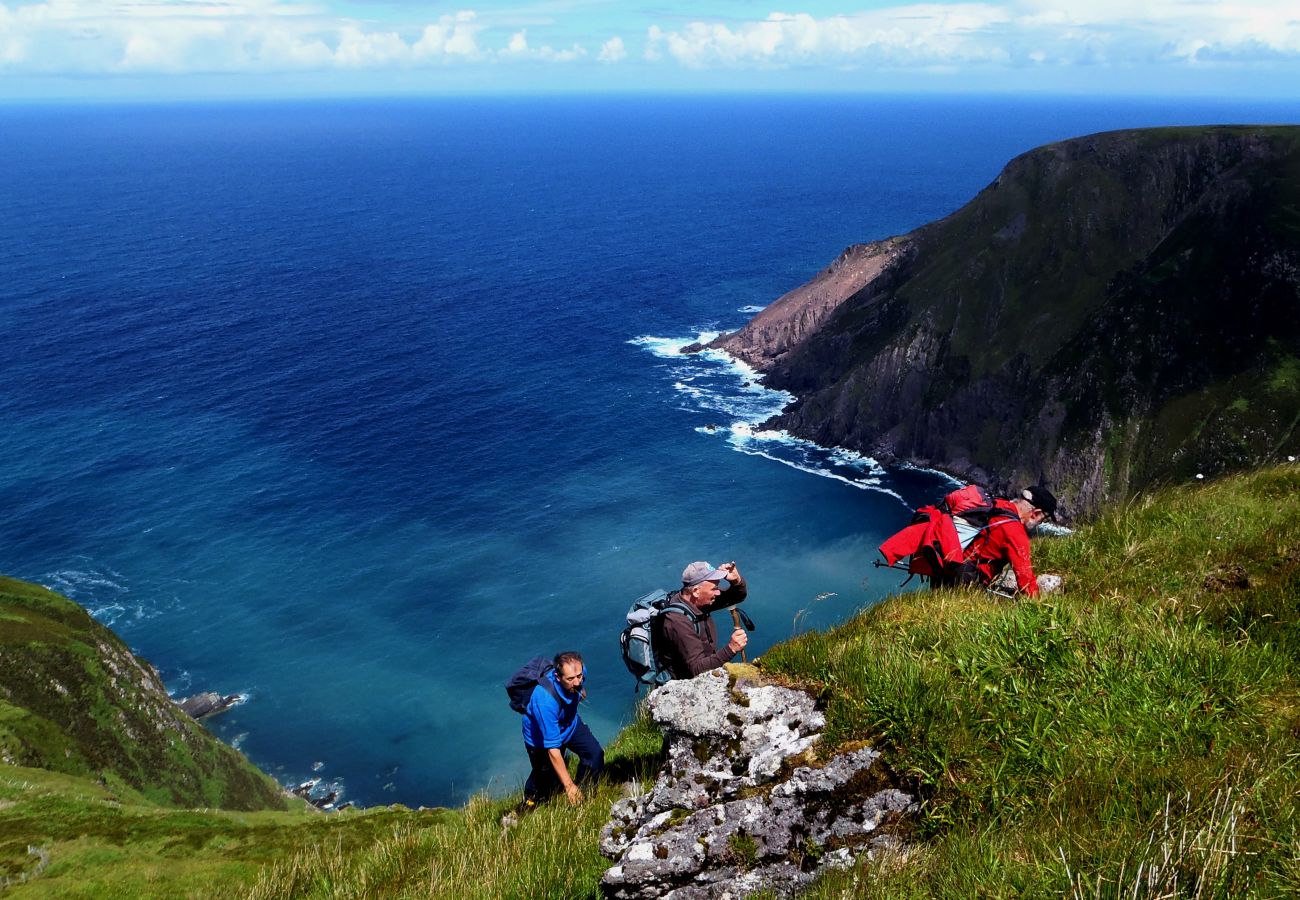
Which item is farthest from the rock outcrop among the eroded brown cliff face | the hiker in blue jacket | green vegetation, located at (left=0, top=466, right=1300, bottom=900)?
the eroded brown cliff face

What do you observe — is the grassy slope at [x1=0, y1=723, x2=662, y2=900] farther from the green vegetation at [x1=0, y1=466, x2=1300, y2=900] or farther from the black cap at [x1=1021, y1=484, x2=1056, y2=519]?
the black cap at [x1=1021, y1=484, x2=1056, y2=519]

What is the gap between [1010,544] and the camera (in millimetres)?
10398

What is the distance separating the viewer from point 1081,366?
302 ft

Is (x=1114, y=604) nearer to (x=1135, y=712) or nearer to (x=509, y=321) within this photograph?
(x=1135, y=712)

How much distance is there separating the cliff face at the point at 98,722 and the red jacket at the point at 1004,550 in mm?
49500

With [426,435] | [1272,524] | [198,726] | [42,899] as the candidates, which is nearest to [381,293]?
[426,435]

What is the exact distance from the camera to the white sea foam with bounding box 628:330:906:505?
99250 millimetres

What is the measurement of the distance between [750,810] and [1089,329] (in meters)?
102

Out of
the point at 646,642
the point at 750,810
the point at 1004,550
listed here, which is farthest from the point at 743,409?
the point at 750,810

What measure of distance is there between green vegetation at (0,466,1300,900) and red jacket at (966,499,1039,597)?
592 millimetres

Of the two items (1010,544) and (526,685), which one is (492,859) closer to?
(526,685)

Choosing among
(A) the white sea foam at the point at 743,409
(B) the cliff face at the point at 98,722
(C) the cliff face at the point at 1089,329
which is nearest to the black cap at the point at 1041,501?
(B) the cliff face at the point at 98,722

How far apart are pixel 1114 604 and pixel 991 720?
2837mm

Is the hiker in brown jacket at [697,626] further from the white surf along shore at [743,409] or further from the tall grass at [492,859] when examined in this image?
the white surf along shore at [743,409]
